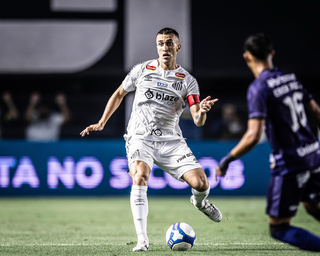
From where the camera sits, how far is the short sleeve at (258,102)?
3.96m

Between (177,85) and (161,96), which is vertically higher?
(177,85)

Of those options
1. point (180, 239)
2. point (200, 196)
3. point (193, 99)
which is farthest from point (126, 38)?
point (180, 239)

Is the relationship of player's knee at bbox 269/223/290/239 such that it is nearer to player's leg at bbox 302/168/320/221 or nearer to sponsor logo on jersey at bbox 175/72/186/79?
player's leg at bbox 302/168/320/221

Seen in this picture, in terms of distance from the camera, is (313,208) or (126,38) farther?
(126,38)

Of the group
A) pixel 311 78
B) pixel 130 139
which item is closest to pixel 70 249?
pixel 130 139

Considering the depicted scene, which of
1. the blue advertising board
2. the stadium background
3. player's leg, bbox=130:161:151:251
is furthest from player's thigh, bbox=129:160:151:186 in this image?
the stadium background

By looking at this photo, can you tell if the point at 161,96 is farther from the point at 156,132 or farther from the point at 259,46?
the point at 259,46

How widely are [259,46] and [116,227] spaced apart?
14.3 ft

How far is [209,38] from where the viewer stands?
1560 centimetres

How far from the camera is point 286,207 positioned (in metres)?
4.01

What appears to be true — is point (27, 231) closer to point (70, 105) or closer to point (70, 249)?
point (70, 249)

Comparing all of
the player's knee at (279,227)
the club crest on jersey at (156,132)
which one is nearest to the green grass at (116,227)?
the player's knee at (279,227)

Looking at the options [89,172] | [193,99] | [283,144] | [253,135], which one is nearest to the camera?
[253,135]

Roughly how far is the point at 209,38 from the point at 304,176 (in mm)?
12056
